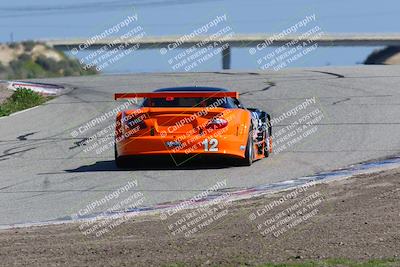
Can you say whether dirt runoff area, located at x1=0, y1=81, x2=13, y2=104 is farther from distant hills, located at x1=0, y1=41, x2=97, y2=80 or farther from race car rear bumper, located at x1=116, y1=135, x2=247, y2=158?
race car rear bumper, located at x1=116, y1=135, x2=247, y2=158

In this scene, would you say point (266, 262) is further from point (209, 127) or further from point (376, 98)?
point (376, 98)

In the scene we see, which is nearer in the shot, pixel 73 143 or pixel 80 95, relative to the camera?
pixel 73 143

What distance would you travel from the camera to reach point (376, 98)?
22.4 metres

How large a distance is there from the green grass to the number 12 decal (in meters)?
11.0

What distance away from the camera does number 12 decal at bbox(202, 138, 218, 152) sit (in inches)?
538

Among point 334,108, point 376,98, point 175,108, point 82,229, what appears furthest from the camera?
point 376,98

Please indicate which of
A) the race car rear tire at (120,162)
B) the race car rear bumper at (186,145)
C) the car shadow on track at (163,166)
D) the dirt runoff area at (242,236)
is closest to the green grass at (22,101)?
the car shadow on track at (163,166)

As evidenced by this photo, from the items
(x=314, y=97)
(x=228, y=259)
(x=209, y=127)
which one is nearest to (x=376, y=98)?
(x=314, y=97)

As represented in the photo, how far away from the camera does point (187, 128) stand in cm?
1374

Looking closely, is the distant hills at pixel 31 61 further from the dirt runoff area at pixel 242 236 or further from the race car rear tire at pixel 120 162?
the dirt runoff area at pixel 242 236

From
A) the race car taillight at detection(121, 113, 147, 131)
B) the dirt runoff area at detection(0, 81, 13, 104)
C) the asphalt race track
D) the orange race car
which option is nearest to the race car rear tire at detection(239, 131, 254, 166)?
the orange race car

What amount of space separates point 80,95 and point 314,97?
6.69 m

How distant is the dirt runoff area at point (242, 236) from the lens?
7.52 m

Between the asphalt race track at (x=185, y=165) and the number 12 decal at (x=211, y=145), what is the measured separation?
0.96 feet
